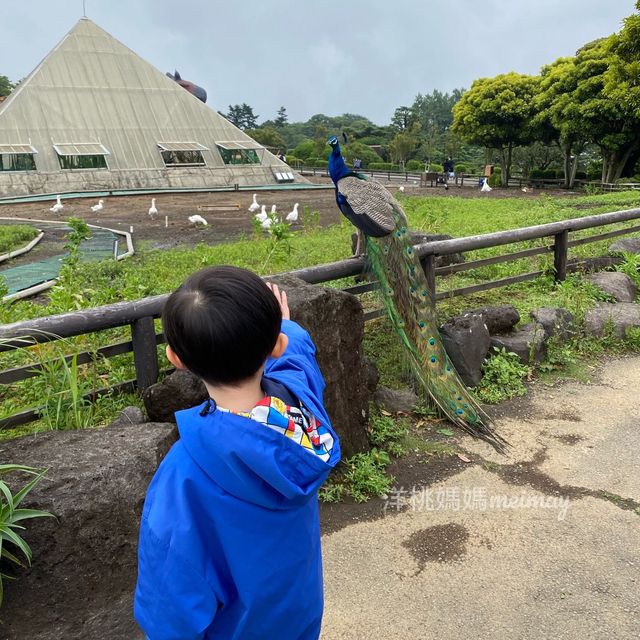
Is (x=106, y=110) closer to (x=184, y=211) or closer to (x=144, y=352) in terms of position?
(x=184, y=211)

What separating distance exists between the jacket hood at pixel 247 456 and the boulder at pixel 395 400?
264 centimetres

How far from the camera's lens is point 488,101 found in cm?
2341

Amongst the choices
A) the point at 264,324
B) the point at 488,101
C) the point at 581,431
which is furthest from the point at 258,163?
the point at 264,324

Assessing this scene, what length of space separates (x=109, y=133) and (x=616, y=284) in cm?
2591

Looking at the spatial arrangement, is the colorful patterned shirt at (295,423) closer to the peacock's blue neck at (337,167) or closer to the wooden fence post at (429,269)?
the wooden fence post at (429,269)

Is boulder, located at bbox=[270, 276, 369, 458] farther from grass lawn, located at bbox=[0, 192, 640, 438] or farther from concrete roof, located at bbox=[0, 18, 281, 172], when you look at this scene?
concrete roof, located at bbox=[0, 18, 281, 172]

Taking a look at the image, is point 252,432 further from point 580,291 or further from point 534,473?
point 580,291

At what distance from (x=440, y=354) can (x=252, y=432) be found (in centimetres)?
282

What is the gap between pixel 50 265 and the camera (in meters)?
9.08

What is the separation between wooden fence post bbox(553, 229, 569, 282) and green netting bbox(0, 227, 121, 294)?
5.24m

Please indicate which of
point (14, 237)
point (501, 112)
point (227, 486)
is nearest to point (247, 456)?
point (227, 486)

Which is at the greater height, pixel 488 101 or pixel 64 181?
pixel 488 101

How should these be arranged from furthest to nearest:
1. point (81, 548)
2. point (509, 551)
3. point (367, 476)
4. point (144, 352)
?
point (367, 476) → point (144, 352) → point (509, 551) → point (81, 548)

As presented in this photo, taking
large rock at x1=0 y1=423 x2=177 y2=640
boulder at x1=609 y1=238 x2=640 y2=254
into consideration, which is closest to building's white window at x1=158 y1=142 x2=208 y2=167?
boulder at x1=609 y1=238 x2=640 y2=254
